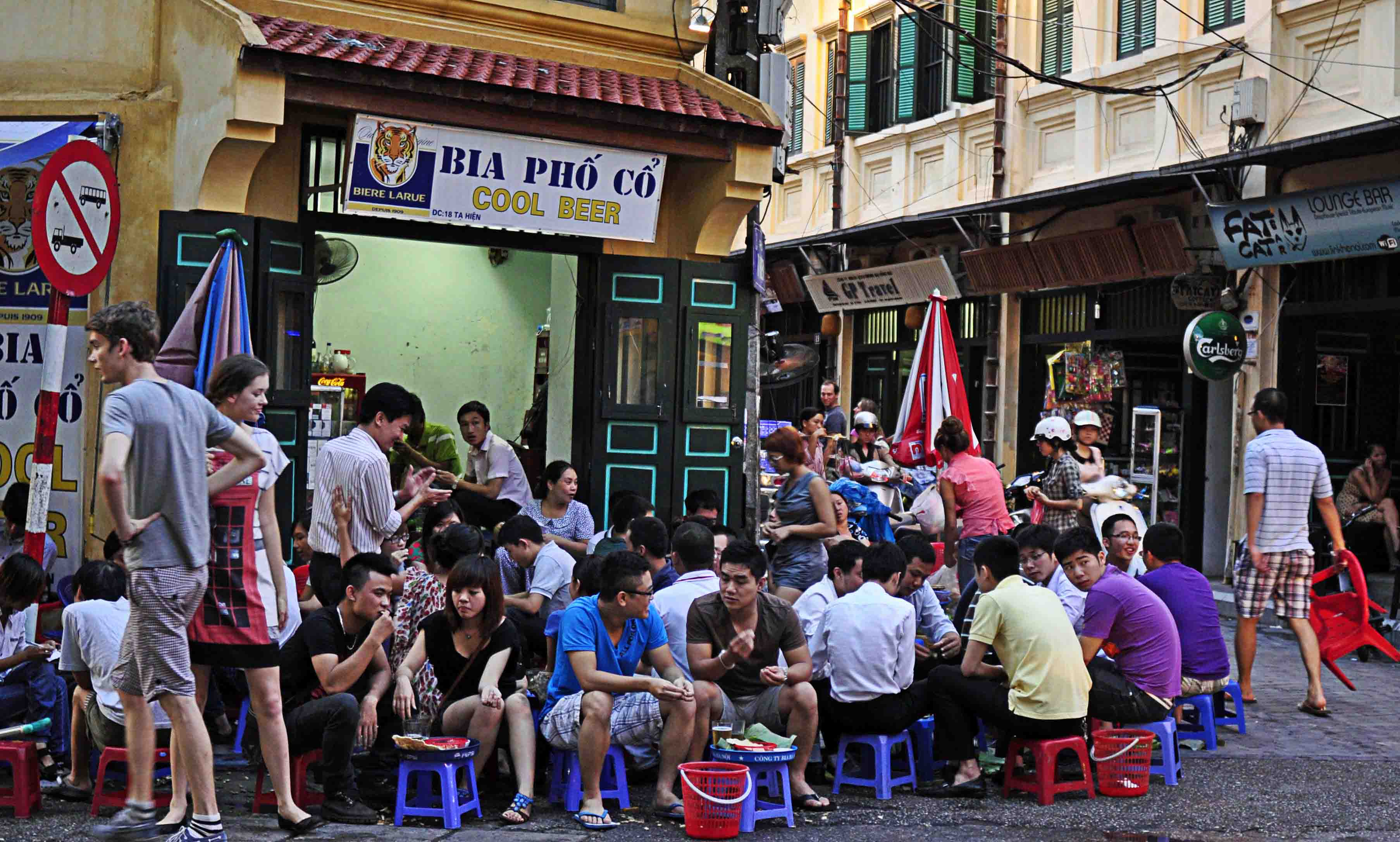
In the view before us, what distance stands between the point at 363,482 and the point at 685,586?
1.75 m

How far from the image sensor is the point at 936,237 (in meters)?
21.5

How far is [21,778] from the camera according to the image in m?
6.62

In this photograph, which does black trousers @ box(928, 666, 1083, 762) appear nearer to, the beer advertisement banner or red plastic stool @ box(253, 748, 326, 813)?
red plastic stool @ box(253, 748, 326, 813)

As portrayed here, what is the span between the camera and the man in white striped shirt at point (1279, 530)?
10117mm

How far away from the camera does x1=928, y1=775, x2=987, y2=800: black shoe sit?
762cm

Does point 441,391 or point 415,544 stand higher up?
point 441,391

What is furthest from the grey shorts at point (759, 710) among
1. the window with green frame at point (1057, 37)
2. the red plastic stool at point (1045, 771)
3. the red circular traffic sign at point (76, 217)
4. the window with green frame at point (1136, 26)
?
the window with green frame at point (1057, 37)

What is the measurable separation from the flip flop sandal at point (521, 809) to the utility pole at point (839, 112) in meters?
17.2

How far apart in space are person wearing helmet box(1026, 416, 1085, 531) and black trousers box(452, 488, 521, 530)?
3.80 meters

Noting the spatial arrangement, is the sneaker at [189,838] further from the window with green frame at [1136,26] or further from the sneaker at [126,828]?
the window with green frame at [1136,26]

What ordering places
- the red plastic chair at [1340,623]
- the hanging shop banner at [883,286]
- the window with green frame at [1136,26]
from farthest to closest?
the hanging shop banner at [883,286]
the window with green frame at [1136,26]
the red plastic chair at [1340,623]

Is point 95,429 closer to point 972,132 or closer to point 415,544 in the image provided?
point 415,544

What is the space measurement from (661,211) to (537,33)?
5.50 ft

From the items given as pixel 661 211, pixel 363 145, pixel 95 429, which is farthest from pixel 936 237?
pixel 95 429
